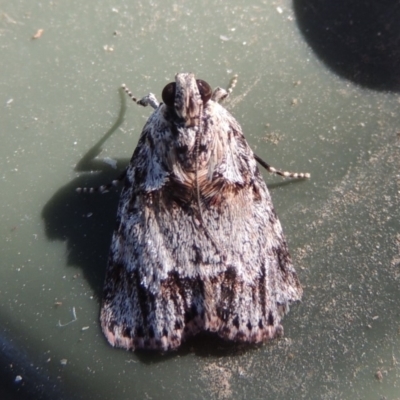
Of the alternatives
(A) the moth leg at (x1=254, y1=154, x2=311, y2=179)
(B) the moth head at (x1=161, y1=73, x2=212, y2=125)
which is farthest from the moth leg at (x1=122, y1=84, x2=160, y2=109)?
(A) the moth leg at (x1=254, y1=154, x2=311, y2=179)

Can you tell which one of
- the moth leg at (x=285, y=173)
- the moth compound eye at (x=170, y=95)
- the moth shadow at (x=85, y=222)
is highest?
the moth compound eye at (x=170, y=95)

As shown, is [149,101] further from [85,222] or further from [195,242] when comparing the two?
[195,242]

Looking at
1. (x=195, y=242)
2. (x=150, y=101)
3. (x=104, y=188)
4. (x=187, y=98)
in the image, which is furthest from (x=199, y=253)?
(x=150, y=101)

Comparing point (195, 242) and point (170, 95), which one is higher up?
point (170, 95)

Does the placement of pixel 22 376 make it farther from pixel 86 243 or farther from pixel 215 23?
pixel 215 23

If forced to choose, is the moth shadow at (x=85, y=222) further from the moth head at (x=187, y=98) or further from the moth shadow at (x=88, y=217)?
the moth head at (x=187, y=98)

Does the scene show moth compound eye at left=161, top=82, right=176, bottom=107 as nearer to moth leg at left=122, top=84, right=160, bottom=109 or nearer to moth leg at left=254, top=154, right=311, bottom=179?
moth leg at left=122, top=84, right=160, bottom=109

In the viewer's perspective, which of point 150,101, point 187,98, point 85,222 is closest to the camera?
point 187,98

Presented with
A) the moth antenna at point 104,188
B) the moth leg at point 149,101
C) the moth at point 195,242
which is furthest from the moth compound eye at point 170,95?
the moth antenna at point 104,188
